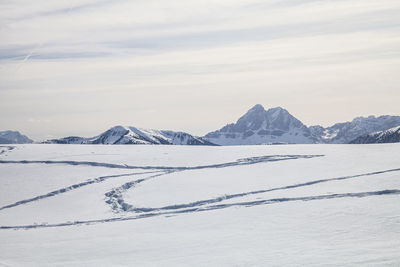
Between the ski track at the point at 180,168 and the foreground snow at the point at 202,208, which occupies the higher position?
the ski track at the point at 180,168

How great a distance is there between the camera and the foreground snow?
17391mm

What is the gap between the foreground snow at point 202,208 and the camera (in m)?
17.4

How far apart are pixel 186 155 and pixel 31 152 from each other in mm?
16476

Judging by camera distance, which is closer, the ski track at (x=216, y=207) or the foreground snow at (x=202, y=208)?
the foreground snow at (x=202, y=208)

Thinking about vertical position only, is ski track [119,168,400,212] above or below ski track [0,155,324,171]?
below

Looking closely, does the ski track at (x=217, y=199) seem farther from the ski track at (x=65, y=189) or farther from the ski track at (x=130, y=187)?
the ski track at (x=65, y=189)

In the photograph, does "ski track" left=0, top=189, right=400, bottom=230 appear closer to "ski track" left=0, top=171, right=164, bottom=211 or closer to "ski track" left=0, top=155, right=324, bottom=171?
"ski track" left=0, top=171, right=164, bottom=211

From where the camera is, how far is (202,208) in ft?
89.6

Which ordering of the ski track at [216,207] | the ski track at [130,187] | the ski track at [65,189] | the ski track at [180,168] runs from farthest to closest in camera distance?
the ski track at [180,168] → the ski track at [65,189] → the ski track at [130,187] → the ski track at [216,207]

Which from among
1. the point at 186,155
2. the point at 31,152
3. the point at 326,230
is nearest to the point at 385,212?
the point at 326,230

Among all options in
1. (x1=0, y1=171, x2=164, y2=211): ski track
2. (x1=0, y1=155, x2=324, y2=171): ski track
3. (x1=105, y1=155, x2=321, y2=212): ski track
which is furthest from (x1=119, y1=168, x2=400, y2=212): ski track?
(x1=0, y1=155, x2=324, y2=171): ski track

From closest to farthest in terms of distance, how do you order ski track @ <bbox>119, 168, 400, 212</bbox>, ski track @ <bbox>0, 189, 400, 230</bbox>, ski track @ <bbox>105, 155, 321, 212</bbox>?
ski track @ <bbox>0, 189, 400, 230</bbox> < ski track @ <bbox>119, 168, 400, 212</bbox> < ski track @ <bbox>105, 155, 321, 212</bbox>

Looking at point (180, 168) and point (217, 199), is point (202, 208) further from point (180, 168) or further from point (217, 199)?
point (180, 168)

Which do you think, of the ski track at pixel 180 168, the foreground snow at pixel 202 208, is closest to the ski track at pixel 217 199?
the foreground snow at pixel 202 208
